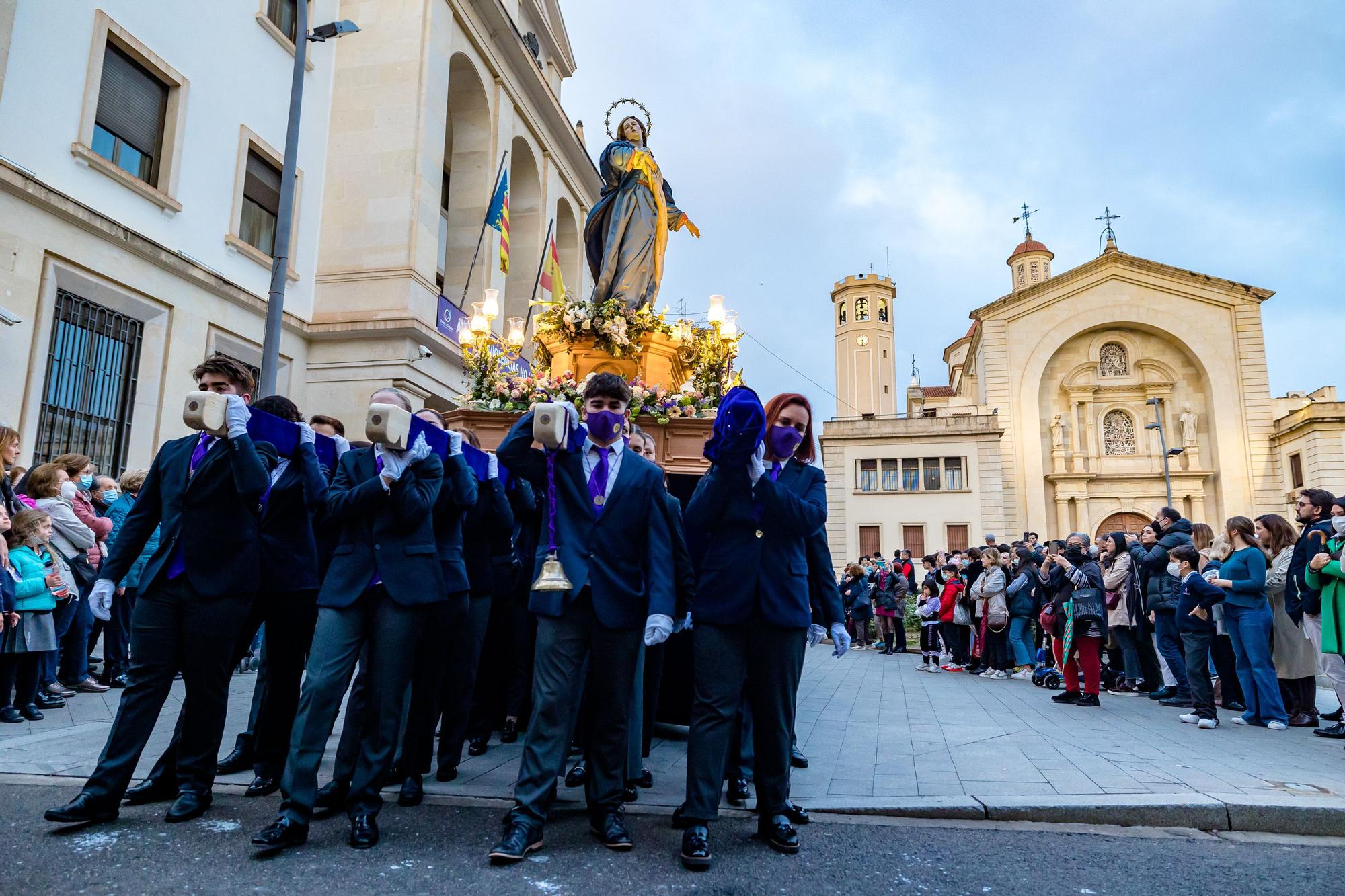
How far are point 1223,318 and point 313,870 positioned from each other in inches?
1899

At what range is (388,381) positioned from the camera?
16.9m

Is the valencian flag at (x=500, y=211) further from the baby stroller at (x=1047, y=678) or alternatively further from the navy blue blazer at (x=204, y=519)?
the navy blue blazer at (x=204, y=519)

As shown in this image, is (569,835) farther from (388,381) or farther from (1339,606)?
(388,381)

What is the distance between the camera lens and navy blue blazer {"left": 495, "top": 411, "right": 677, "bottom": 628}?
12.3 feet

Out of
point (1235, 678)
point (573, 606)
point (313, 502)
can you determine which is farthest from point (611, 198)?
point (1235, 678)

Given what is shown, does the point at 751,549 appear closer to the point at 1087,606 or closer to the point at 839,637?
the point at 839,637

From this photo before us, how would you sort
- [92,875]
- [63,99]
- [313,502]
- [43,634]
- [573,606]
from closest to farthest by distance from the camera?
[92,875], [573,606], [313,502], [43,634], [63,99]

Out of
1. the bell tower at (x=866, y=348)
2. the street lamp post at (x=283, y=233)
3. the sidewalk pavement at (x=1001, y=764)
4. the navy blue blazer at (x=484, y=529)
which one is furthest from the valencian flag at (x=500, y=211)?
the bell tower at (x=866, y=348)

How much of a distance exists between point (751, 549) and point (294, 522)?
8.19 ft

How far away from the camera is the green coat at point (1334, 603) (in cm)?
666

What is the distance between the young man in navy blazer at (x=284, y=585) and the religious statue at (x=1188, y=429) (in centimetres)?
4509

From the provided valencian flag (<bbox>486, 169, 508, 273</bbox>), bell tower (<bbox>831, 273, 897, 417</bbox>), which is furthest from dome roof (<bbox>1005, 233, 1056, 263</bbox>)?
valencian flag (<bbox>486, 169, 508, 273</bbox>)

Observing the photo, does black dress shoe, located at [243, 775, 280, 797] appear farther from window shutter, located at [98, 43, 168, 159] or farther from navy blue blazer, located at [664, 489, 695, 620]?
window shutter, located at [98, 43, 168, 159]

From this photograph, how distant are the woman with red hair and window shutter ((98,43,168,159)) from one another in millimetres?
13230
